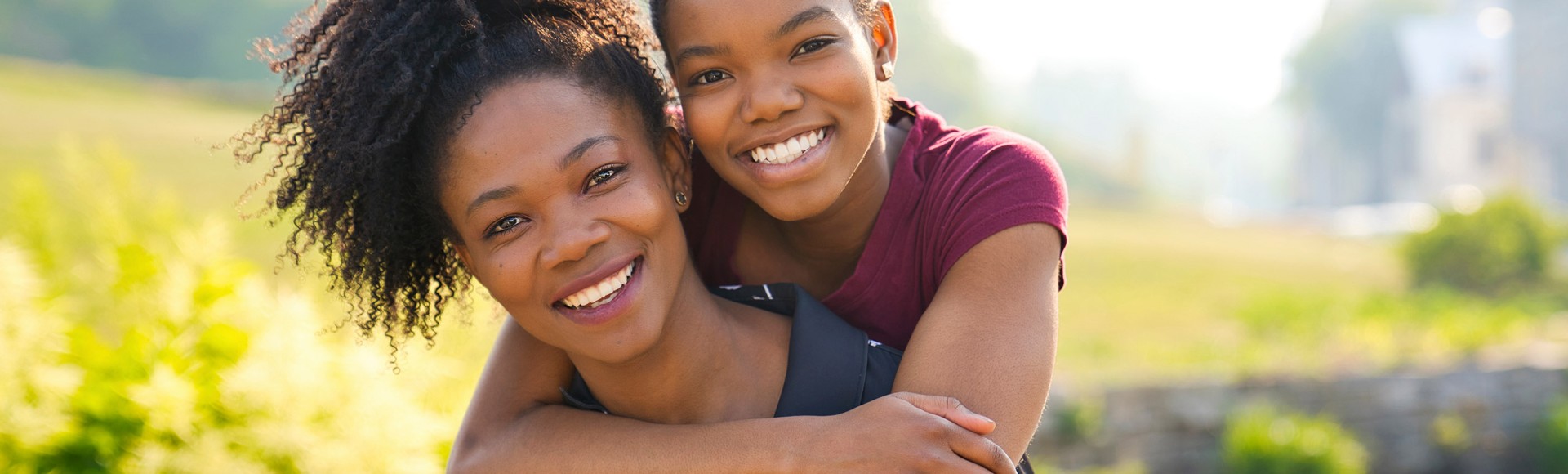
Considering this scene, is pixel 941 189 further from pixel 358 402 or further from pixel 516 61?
pixel 358 402

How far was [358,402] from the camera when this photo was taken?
3.86 metres

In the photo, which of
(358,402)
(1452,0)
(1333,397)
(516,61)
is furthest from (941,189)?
(1452,0)

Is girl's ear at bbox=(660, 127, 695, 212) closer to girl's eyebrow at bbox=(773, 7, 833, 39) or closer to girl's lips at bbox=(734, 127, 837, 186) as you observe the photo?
girl's lips at bbox=(734, 127, 837, 186)

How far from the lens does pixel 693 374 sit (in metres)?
2.53

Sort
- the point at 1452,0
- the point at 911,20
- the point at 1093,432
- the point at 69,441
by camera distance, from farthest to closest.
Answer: the point at 911,20
the point at 1452,0
the point at 1093,432
the point at 69,441

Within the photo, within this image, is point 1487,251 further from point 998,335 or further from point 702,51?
point 702,51

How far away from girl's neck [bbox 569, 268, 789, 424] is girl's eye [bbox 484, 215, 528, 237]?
14.9 inches

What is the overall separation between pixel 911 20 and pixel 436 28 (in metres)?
63.2

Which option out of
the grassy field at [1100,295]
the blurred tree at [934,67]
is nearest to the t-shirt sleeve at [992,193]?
the grassy field at [1100,295]

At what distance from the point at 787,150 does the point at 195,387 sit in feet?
7.48

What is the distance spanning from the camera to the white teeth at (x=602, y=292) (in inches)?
90.0

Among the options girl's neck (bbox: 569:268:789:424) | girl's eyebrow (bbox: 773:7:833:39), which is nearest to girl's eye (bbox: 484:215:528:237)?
girl's neck (bbox: 569:268:789:424)

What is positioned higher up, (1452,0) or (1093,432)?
(1452,0)

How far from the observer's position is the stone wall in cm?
860
